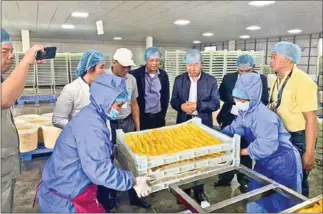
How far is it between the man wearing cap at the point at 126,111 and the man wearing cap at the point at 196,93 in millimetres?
395

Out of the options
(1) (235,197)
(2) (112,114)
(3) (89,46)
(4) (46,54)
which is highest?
(3) (89,46)

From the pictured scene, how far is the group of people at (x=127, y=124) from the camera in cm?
116

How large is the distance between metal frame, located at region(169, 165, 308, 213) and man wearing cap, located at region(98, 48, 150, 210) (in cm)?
86

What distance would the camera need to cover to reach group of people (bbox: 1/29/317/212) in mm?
1160

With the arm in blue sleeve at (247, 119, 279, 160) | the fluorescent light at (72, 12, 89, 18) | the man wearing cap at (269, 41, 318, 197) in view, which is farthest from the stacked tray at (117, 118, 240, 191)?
the fluorescent light at (72, 12, 89, 18)

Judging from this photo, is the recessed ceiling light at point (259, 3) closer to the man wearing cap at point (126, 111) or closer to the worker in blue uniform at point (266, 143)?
the man wearing cap at point (126, 111)

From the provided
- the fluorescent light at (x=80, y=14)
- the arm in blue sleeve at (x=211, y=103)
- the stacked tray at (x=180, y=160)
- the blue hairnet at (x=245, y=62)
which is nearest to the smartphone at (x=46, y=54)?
the stacked tray at (x=180, y=160)

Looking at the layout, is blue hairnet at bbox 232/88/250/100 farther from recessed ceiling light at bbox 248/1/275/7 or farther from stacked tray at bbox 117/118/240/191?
recessed ceiling light at bbox 248/1/275/7

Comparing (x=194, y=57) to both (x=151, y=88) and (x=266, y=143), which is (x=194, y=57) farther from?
(x=266, y=143)

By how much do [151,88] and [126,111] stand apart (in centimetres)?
43

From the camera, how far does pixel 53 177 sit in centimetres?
121

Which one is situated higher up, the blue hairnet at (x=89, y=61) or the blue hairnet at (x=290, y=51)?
the blue hairnet at (x=290, y=51)

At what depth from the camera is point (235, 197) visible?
1.18 metres

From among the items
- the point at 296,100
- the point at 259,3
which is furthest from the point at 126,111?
the point at 259,3
